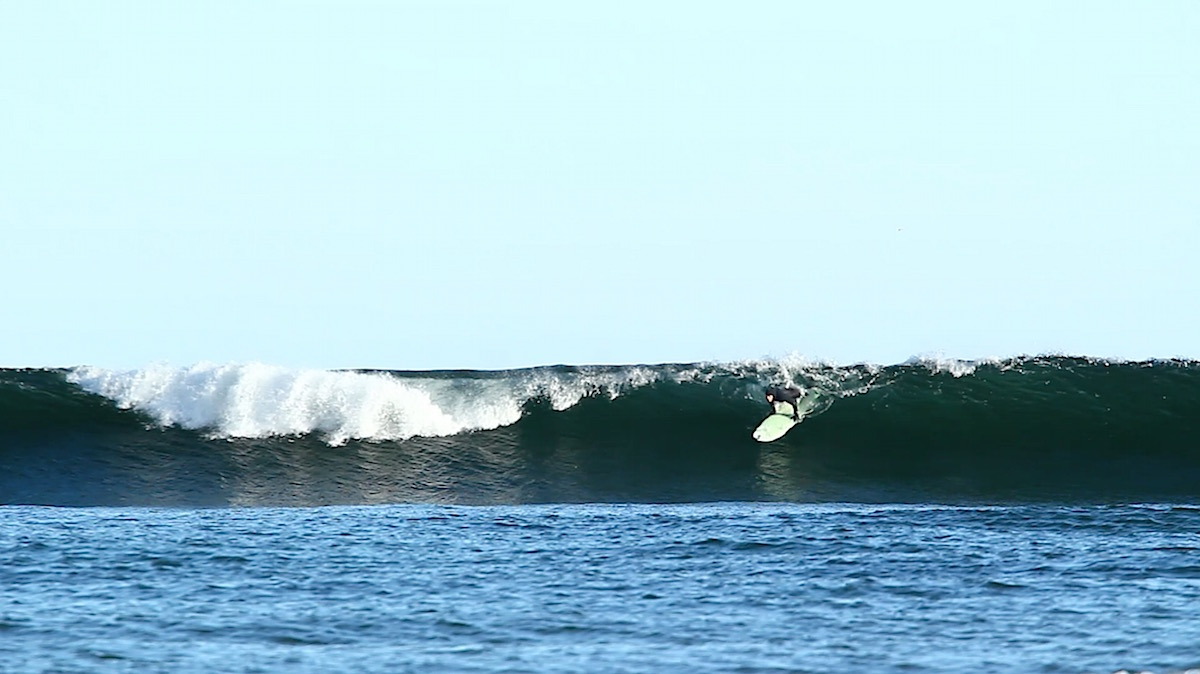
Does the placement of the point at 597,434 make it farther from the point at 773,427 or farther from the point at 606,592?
the point at 606,592

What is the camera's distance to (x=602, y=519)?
Result: 12.4m

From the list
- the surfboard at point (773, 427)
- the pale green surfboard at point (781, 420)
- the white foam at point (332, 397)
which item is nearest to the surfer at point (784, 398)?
the pale green surfboard at point (781, 420)

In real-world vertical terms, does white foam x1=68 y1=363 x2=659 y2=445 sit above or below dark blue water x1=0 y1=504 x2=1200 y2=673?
above

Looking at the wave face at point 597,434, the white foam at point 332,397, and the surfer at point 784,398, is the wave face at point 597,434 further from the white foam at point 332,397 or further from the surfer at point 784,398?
the surfer at point 784,398

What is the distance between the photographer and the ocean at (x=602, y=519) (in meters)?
7.55

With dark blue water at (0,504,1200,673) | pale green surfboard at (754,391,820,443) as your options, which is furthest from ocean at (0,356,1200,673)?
pale green surfboard at (754,391,820,443)

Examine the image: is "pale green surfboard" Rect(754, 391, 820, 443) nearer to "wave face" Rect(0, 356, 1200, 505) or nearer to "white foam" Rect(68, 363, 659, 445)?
"wave face" Rect(0, 356, 1200, 505)

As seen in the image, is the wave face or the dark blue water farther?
the wave face

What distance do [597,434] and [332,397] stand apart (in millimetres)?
3253

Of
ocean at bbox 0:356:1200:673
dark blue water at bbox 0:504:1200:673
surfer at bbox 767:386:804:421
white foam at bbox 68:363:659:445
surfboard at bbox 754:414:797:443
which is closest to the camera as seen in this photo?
dark blue water at bbox 0:504:1200:673

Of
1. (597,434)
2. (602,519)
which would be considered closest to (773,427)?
(597,434)

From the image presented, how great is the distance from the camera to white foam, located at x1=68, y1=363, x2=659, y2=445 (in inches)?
654

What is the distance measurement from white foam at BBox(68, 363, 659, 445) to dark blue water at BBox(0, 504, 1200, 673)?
154 inches

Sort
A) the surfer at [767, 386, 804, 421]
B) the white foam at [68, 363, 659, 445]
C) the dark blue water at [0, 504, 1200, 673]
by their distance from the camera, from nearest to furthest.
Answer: the dark blue water at [0, 504, 1200, 673]
the white foam at [68, 363, 659, 445]
the surfer at [767, 386, 804, 421]
